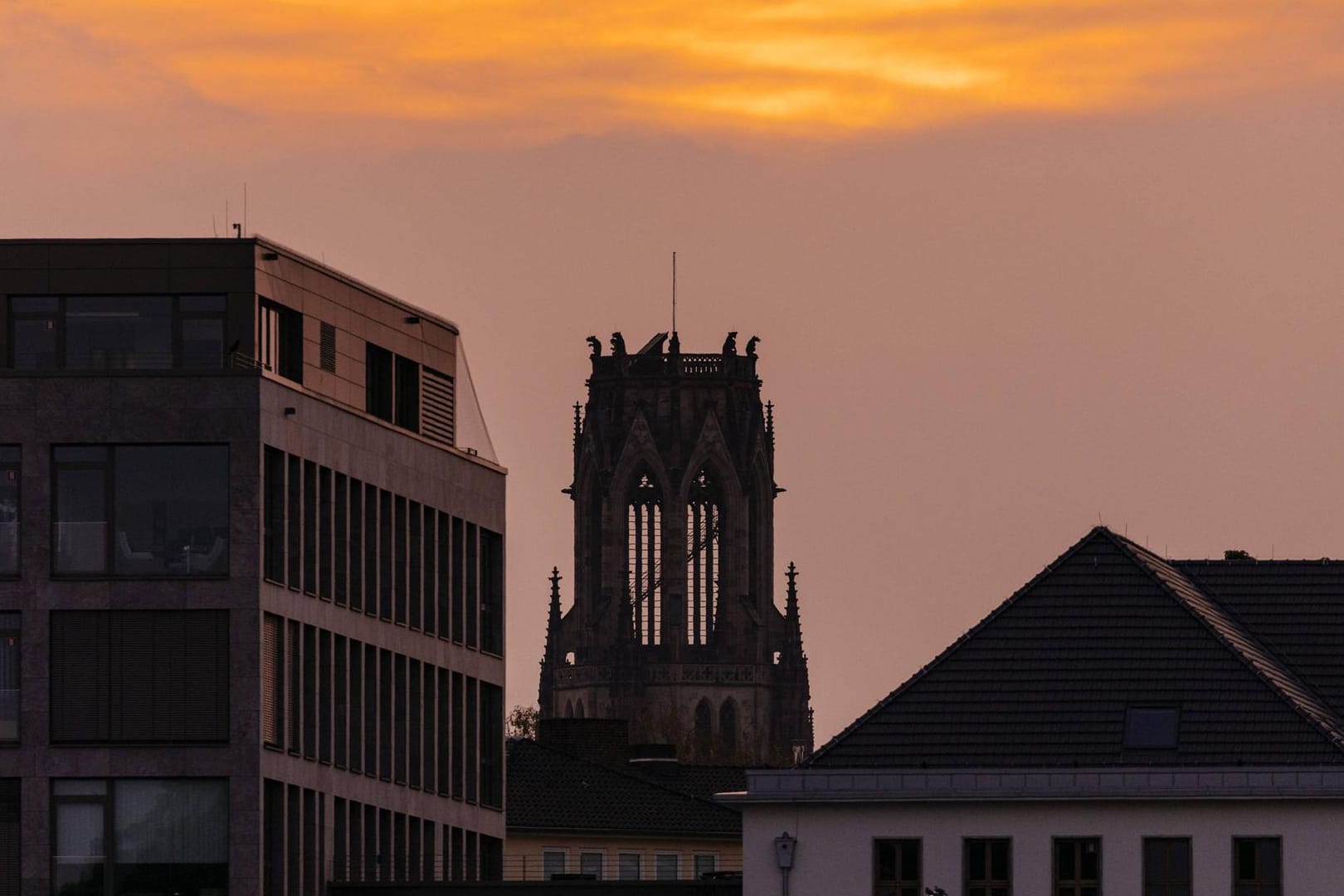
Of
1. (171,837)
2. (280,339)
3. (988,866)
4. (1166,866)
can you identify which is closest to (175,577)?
(171,837)

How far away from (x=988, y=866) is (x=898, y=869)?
1.50 m

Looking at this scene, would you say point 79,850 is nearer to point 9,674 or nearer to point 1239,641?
point 9,674

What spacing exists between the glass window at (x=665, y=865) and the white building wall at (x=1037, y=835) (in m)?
43.6

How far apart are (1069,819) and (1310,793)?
4.02 meters

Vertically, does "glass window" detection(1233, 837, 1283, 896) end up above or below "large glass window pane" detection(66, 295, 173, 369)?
below

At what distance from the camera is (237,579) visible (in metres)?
99.1

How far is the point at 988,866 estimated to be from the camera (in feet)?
295

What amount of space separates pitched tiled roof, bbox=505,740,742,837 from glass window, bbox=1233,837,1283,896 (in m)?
46.7

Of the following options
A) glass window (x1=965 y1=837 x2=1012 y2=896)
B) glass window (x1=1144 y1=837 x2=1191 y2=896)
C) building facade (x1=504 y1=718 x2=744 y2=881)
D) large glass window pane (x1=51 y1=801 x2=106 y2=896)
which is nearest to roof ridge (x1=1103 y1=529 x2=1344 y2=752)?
glass window (x1=1144 y1=837 x2=1191 y2=896)

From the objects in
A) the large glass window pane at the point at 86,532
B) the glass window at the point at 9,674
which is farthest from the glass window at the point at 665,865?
the glass window at the point at 9,674

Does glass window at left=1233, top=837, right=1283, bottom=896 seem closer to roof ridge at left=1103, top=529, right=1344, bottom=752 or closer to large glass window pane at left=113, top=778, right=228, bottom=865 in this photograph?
roof ridge at left=1103, top=529, right=1344, bottom=752

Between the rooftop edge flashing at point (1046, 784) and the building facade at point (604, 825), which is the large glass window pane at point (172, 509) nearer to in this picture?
the rooftop edge flashing at point (1046, 784)

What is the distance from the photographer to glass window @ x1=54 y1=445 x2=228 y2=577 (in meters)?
98.9

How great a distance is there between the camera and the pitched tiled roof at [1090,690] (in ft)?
295
